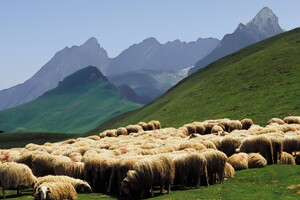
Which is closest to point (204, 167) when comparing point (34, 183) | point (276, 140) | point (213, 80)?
point (276, 140)

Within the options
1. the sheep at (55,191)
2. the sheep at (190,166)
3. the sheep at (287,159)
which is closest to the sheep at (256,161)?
the sheep at (287,159)

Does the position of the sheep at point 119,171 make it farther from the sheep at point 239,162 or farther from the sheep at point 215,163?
the sheep at point 239,162

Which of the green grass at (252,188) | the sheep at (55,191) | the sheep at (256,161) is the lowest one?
the green grass at (252,188)

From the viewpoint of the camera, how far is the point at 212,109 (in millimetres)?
79750

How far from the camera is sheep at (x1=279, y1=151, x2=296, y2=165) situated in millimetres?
32250

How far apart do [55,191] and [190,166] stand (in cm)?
817

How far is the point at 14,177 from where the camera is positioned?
1010 inches

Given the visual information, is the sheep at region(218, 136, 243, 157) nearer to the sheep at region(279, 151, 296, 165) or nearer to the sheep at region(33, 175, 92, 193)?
the sheep at region(279, 151, 296, 165)

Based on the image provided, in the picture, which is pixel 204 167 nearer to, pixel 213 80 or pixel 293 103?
pixel 293 103

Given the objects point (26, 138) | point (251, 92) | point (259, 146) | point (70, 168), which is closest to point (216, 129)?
point (259, 146)

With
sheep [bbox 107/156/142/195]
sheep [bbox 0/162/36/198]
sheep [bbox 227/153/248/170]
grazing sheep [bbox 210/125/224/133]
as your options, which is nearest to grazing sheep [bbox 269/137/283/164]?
sheep [bbox 227/153/248/170]

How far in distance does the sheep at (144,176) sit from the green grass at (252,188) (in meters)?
1.06

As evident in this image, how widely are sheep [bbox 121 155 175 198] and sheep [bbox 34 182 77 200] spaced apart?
2959 millimetres

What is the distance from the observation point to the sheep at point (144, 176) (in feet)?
79.5
